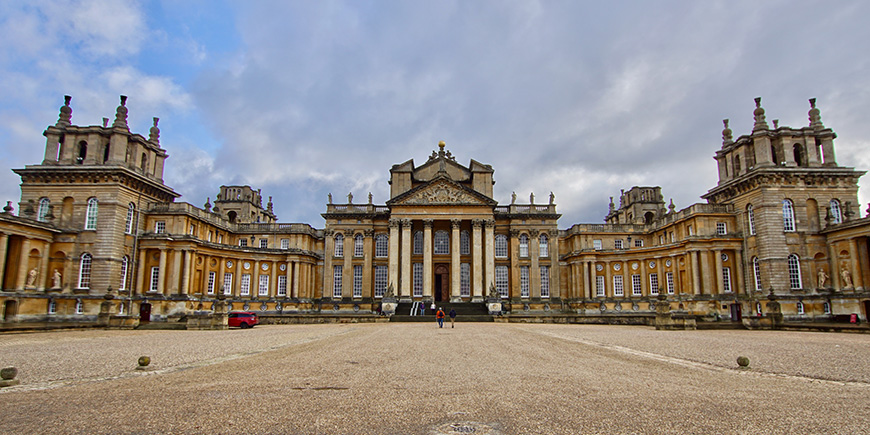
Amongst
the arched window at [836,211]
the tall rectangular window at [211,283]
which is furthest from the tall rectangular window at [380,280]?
the arched window at [836,211]

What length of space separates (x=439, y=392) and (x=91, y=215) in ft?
127

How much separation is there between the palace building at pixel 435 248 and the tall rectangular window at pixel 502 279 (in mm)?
147

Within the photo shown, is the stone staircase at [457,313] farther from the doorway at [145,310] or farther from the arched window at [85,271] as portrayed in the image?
the arched window at [85,271]

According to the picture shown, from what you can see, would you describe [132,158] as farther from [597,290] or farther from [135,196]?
[597,290]

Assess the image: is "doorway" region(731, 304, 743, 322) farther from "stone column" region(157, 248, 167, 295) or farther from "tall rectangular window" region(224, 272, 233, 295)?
"stone column" region(157, 248, 167, 295)

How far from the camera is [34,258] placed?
34969 mm

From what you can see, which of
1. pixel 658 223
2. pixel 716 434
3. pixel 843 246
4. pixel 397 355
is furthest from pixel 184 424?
pixel 658 223

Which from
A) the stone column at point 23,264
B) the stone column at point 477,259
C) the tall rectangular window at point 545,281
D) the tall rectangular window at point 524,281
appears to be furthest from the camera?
the tall rectangular window at point 545,281

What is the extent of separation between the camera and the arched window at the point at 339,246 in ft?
169

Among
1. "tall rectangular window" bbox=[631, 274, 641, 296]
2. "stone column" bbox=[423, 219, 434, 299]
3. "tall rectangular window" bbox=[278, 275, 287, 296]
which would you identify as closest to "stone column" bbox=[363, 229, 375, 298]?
"stone column" bbox=[423, 219, 434, 299]

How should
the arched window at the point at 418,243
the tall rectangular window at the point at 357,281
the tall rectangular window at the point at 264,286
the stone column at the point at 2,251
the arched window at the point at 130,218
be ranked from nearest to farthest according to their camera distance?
the stone column at the point at 2,251, the arched window at the point at 130,218, the tall rectangular window at the point at 264,286, the tall rectangular window at the point at 357,281, the arched window at the point at 418,243

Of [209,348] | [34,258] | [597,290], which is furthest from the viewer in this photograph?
[597,290]

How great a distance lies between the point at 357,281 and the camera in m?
50.8

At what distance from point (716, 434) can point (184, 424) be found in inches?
255
